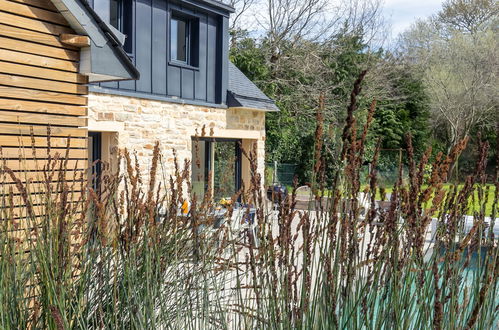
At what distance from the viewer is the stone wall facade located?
8320 millimetres

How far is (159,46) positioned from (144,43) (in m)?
0.39

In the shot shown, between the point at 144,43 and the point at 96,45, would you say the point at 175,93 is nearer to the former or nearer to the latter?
the point at 144,43

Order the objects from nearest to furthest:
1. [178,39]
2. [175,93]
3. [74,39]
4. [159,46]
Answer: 1. [74,39]
2. [159,46]
3. [175,93]
4. [178,39]

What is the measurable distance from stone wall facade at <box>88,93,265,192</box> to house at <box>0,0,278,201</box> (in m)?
0.02

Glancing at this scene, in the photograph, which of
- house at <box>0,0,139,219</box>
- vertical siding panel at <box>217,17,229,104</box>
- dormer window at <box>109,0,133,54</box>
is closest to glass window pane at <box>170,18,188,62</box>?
vertical siding panel at <box>217,17,229,104</box>

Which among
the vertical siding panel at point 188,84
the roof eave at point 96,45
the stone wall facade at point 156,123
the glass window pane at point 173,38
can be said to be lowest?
the stone wall facade at point 156,123

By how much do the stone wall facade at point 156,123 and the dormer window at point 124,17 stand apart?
3.36 ft

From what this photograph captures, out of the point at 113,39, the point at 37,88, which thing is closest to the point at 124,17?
the point at 113,39

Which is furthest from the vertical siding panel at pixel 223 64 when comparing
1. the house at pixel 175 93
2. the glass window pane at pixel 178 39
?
the glass window pane at pixel 178 39

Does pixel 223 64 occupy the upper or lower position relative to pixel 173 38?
lower

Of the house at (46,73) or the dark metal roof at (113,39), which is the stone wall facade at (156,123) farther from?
the house at (46,73)

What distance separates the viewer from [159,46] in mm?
9688

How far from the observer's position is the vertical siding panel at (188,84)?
10188 mm

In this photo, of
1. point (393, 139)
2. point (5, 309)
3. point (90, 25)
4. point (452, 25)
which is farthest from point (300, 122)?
point (5, 309)
